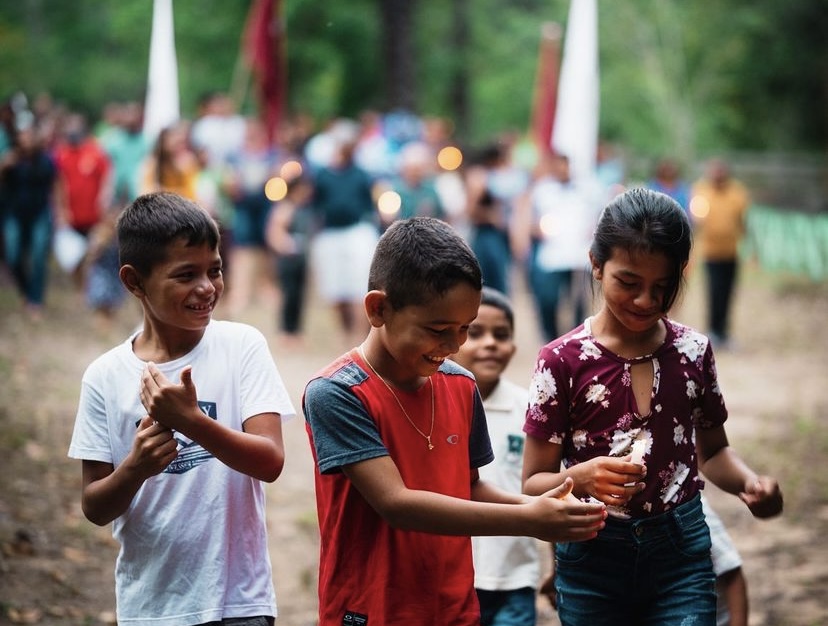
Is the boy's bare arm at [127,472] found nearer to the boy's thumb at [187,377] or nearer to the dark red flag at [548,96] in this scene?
the boy's thumb at [187,377]

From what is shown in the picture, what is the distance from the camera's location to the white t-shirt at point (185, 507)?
→ 324cm

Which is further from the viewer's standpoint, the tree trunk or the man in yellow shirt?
the tree trunk

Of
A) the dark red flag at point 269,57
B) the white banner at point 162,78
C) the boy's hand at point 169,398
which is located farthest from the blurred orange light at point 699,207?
the boy's hand at point 169,398

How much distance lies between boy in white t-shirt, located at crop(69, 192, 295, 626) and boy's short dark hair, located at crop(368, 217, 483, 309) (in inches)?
22.6

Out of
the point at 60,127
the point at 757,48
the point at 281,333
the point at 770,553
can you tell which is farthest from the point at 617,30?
the point at 770,553

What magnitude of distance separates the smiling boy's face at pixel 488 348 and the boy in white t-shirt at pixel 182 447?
1184mm

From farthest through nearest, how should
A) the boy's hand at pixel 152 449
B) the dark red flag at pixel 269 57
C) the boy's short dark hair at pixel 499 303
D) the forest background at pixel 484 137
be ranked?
the dark red flag at pixel 269 57 < the forest background at pixel 484 137 < the boy's short dark hair at pixel 499 303 < the boy's hand at pixel 152 449

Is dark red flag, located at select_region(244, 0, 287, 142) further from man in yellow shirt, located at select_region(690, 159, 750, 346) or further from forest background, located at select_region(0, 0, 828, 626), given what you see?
man in yellow shirt, located at select_region(690, 159, 750, 346)

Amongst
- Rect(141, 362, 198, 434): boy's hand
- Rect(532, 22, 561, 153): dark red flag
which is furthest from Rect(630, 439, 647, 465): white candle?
Rect(532, 22, 561, 153): dark red flag

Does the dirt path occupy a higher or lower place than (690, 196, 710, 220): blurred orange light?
lower

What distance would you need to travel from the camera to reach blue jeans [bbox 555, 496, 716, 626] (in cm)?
325

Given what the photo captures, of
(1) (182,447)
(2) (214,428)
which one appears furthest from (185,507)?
(2) (214,428)

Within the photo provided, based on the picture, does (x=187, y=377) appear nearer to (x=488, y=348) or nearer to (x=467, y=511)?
(x=467, y=511)

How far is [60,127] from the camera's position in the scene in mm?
20109
